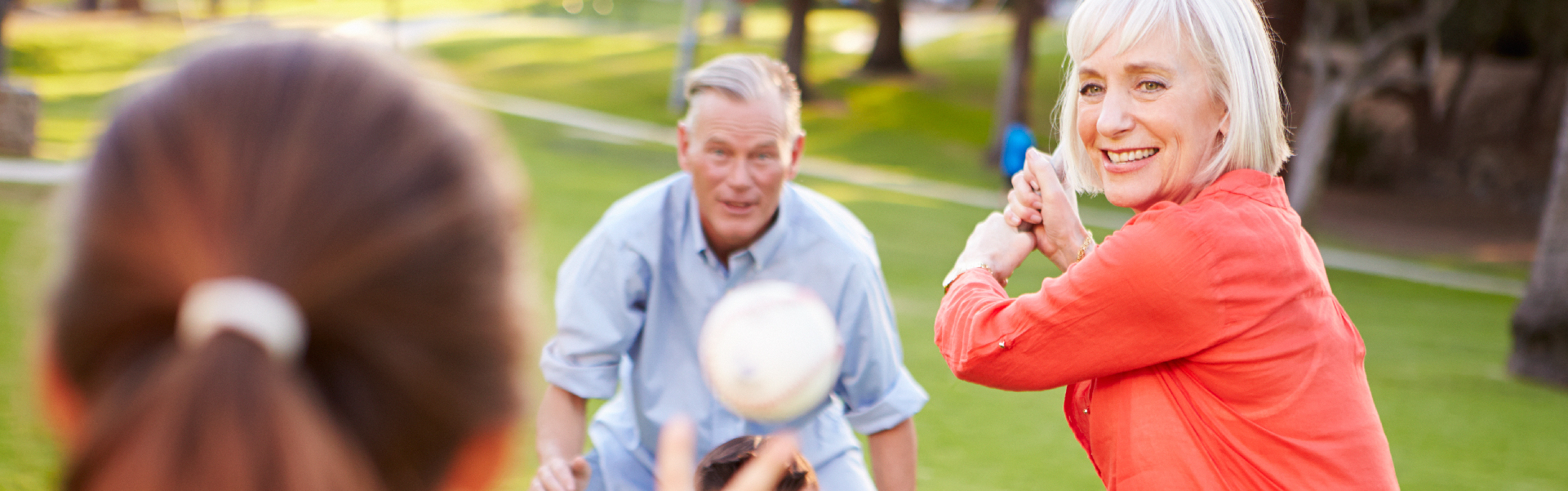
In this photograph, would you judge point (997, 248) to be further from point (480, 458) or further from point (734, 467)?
point (480, 458)

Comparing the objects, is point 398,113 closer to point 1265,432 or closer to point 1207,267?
point 1207,267

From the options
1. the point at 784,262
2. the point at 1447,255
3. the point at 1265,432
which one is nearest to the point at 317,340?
the point at 1265,432

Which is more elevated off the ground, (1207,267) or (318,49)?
(318,49)

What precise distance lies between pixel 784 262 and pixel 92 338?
270cm

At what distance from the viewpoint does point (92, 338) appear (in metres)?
1.24

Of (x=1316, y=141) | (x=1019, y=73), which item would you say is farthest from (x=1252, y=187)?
(x=1019, y=73)

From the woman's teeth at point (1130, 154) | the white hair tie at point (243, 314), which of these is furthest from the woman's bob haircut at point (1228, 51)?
the white hair tie at point (243, 314)

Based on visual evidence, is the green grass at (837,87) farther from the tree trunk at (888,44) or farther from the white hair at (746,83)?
the white hair at (746,83)

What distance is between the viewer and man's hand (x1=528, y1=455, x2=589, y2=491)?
3043 millimetres

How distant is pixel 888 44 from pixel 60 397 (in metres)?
38.0

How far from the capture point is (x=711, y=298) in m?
3.84

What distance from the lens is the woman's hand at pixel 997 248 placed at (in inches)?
107

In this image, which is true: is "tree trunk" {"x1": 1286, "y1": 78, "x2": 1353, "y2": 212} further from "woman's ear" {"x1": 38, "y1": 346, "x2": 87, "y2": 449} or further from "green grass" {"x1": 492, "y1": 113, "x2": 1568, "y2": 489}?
"woman's ear" {"x1": 38, "y1": 346, "x2": 87, "y2": 449}

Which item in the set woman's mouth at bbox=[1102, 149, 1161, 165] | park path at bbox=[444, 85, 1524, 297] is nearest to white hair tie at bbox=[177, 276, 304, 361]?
woman's mouth at bbox=[1102, 149, 1161, 165]
